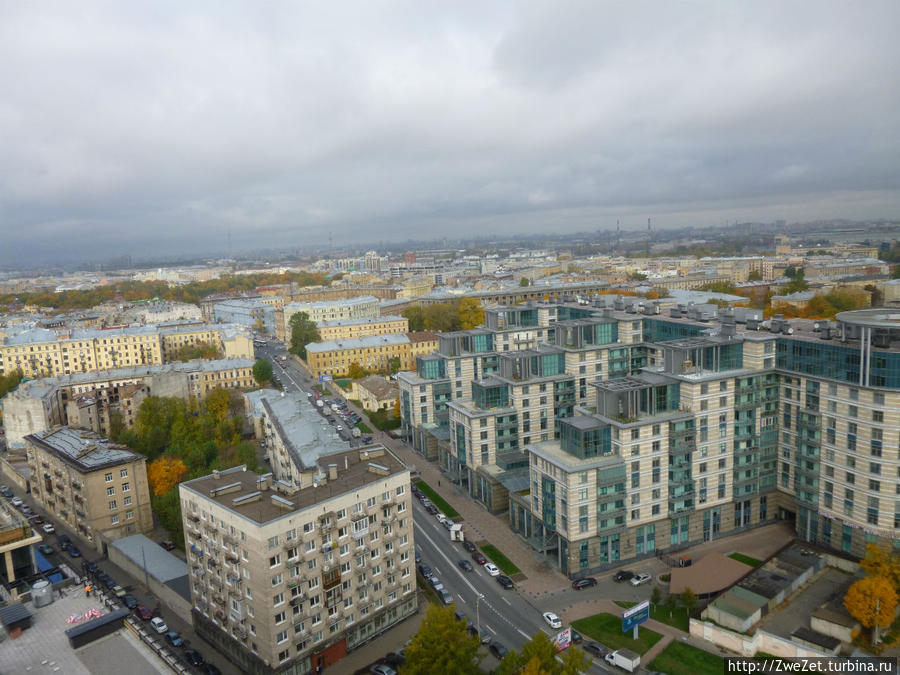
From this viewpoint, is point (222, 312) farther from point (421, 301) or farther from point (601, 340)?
point (601, 340)

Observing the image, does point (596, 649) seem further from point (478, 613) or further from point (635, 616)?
point (478, 613)

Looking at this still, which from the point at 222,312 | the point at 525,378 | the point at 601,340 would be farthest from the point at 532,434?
the point at 222,312

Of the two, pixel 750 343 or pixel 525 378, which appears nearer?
pixel 750 343

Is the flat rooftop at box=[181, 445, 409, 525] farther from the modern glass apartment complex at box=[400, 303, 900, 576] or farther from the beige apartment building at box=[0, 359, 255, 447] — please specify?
the beige apartment building at box=[0, 359, 255, 447]

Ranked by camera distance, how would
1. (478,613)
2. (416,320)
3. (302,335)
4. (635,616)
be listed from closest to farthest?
(635,616) → (478,613) → (302,335) → (416,320)

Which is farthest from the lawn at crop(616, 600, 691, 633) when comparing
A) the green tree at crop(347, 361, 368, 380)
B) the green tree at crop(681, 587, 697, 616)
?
the green tree at crop(347, 361, 368, 380)

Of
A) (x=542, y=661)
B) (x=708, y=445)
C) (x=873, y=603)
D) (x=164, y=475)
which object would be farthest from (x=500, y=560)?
(x=164, y=475)

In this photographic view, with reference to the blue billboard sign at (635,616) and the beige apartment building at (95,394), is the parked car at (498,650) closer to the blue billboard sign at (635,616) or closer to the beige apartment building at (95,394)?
the blue billboard sign at (635,616)

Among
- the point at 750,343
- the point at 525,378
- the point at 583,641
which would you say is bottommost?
the point at 583,641
